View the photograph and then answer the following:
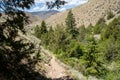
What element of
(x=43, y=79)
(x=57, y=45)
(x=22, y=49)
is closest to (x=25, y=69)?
(x=22, y=49)

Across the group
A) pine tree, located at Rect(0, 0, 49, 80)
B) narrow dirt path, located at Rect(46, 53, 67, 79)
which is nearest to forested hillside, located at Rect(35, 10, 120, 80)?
narrow dirt path, located at Rect(46, 53, 67, 79)

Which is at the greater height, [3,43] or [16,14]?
[16,14]


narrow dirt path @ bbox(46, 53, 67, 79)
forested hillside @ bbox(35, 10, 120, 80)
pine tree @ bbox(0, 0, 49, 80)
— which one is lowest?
pine tree @ bbox(0, 0, 49, 80)

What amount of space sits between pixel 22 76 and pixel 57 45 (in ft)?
175

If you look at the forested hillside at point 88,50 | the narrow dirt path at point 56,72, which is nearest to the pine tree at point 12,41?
the narrow dirt path at point 56,72

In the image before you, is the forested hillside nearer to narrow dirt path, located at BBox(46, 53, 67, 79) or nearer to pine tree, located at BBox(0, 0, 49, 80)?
narrow dirt path, located at BBox(46, 53, 67, 79)

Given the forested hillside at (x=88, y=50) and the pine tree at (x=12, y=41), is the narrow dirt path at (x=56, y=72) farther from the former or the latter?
the pine tree at (x=12, y=41)

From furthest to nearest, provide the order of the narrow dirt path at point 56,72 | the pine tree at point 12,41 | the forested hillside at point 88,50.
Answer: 1. the forested hillside at point 88,50
2. the narrow dirt path at point 56,72
3. the pine tree at point 12,41

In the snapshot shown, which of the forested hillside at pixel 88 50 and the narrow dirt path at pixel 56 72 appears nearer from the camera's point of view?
the narrow dirt path at pixel 56 72

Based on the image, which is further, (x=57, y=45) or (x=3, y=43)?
(x=57, y=45)

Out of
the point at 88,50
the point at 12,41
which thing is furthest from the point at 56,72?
the point at 88,50

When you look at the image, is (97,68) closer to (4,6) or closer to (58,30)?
(58,30)

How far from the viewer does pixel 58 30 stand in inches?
2496

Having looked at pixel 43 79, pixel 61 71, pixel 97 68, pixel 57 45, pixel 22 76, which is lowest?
pixel 22 76
